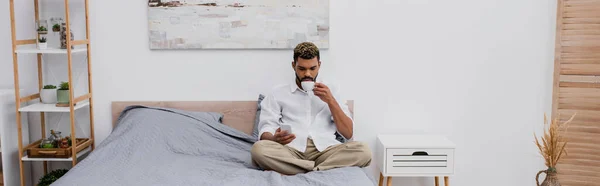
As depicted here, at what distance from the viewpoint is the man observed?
2682mm

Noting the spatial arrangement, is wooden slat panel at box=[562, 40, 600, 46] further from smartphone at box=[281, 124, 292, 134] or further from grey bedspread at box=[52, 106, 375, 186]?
smartphone at box=[281, 124, 292, 134]

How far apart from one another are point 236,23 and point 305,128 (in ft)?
2.45

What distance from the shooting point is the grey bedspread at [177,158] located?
2.46 metres

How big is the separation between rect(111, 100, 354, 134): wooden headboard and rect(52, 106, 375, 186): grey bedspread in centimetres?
8

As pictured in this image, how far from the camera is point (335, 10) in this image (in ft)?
10.8

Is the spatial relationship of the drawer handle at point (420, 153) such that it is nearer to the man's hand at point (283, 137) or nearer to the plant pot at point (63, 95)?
the man's hand at point (283, 137)

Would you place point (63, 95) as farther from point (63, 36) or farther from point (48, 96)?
point (63, 36)

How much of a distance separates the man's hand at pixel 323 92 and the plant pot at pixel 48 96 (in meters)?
1.45

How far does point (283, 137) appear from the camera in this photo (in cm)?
278

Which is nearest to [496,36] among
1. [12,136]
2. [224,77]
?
[224,77]

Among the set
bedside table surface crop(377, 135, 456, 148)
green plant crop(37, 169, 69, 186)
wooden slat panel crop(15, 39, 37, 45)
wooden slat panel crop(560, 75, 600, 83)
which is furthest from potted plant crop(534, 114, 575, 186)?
wooden slat panel crop(15, 39, 37, 45)

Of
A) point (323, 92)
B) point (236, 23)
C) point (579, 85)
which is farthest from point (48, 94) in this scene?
point (579, 85)

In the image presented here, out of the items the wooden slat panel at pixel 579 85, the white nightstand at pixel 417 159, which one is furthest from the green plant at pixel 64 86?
the wooden slat panel at pixel 579 85

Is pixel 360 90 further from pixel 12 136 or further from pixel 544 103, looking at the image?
pixel 12 136
